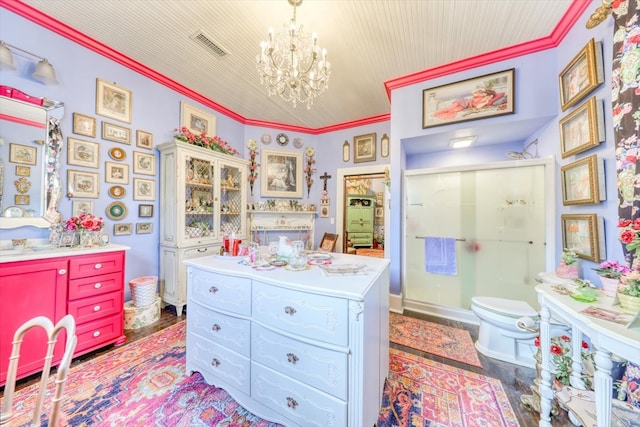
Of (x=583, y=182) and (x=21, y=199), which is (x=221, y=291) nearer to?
(x=21, y=199)

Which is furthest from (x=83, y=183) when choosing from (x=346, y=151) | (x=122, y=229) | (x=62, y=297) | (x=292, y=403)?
(x=346, y=151)

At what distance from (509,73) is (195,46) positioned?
3367mm

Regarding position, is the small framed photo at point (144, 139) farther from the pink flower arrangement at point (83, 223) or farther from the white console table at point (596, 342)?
the white console table at point (596, 342)

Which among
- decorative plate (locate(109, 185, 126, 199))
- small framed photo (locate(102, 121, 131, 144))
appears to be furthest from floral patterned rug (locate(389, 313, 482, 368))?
small framed photo (locate(102, 121, 131, 144))

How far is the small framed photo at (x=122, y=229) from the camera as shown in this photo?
260 centimetres

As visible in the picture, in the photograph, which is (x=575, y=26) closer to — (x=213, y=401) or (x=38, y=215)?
(x=213, y=401)

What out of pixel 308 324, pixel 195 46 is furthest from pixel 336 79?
pixel 308 324

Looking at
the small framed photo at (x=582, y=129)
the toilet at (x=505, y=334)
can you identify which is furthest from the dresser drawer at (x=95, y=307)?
the small framed photo at (x=582, y=129)

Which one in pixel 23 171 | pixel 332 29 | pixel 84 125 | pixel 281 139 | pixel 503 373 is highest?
pixel 332 29

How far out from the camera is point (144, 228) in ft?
9.39

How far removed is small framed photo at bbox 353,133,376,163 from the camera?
13.1 ft

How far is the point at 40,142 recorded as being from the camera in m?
2.08

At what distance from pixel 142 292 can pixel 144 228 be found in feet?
2.68

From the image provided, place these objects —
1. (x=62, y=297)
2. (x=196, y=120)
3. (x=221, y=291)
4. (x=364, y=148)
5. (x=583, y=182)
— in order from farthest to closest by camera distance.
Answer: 1. (x=364, y=148)
2. (x=196, y=120)
3. (x=62, y=297)
4. (x=583, y=182)
5. (x=221, y=291)
